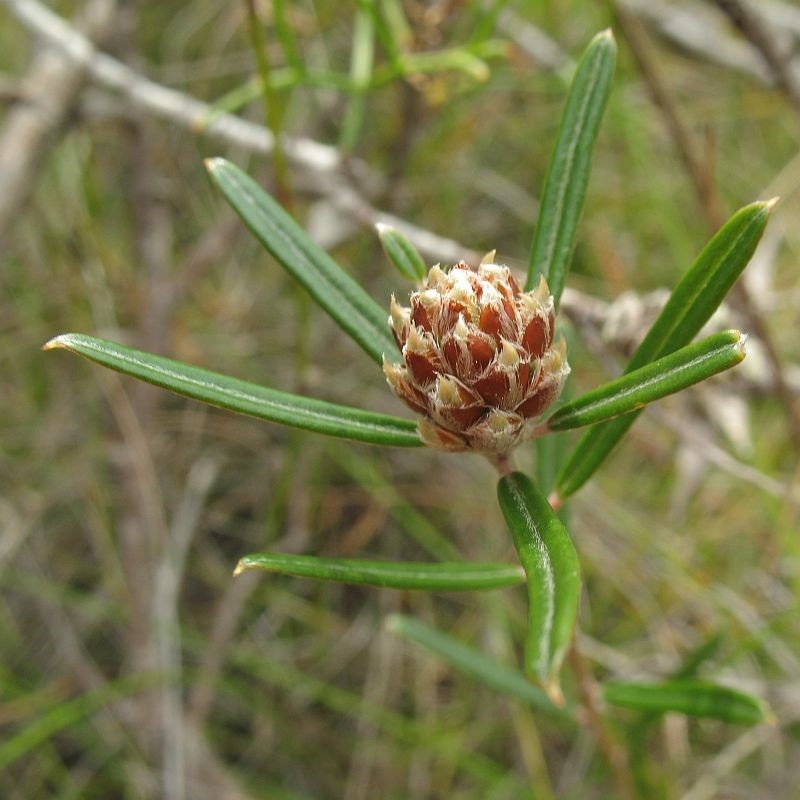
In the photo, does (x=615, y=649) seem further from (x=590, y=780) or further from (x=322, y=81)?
(x=322, y=81)

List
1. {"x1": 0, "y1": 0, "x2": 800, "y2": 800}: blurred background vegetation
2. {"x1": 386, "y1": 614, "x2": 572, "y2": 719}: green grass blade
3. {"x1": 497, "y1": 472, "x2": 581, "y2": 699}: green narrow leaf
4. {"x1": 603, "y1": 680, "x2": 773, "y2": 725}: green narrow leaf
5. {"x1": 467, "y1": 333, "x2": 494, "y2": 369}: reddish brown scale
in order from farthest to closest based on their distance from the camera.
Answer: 1. {"x1": 0, "y1": 0, "x2": 800, "y2": 800}: blurred background vegetation
2. {"x1": 386, "y1": 614, "x2": 572, "y2": 719}: green grass blade
3. {"x1": 603, "y1": 680, "x2": 773, "y2": 725}: green narrow leaf
4. {"x1": 467, "y1": 333, "x2": 494, "y2": 369}: reddish brown scale
5. {"x1": 497, "y1": 472, "x2": 581, "y2": 699}: green narrow leaf

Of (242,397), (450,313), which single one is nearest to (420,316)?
(450,313)

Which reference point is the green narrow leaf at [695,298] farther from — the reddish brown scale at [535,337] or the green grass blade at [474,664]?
the green grass blade at [474,664]

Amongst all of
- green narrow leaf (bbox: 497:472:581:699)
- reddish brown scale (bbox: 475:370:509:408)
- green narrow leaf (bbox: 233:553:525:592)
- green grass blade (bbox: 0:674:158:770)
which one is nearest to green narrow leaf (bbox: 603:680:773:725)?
green narrow leaf (bbox: 233:553:525:592)

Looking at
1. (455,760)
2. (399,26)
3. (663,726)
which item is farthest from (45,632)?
(399,26)

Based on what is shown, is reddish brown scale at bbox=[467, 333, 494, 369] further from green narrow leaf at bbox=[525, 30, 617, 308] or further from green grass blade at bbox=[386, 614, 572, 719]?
green grass blade at bbox=[386, 614, 572, 719]

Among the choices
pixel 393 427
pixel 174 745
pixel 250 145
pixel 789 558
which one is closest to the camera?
pixel 393 427
